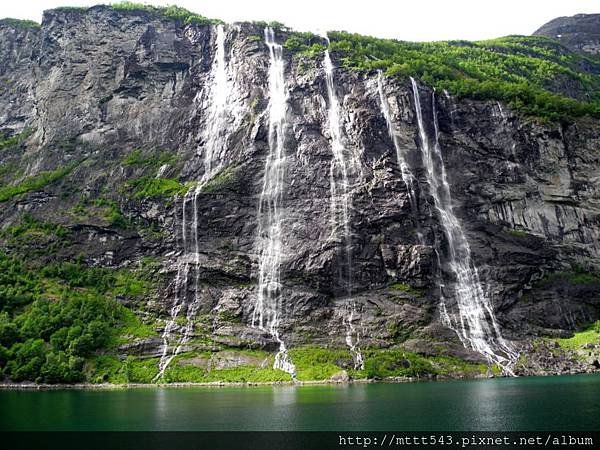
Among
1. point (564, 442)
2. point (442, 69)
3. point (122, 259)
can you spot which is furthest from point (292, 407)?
point (442, 69)

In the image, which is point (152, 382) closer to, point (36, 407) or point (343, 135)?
point (36, 407)

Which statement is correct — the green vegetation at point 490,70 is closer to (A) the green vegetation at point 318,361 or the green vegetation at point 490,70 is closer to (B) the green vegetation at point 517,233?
(B) the green vegetation at point 517,233

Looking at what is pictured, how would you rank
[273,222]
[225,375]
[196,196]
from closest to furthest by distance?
[225,375] < [273,222] < [196,196]

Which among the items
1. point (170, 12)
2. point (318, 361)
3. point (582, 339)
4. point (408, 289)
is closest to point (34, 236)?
point (318, 361)

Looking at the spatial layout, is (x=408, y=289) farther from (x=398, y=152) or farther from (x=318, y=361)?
(x=398, y=152)

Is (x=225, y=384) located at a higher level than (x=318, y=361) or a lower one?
lower

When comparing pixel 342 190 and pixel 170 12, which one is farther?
pixel 170 12

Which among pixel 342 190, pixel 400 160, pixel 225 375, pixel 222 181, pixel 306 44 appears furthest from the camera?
pixel 306 44
